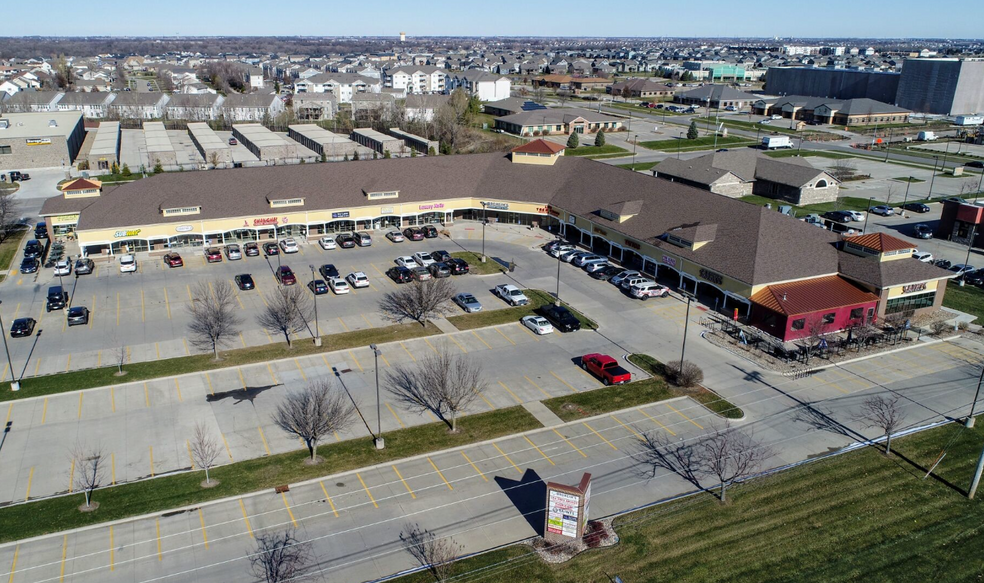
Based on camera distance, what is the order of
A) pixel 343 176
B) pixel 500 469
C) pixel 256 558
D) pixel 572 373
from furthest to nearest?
pixel 343 176, pixel 572 373, pixel 500 469, pixel 256 558

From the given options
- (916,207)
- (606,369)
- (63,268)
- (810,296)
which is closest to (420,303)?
(606,369)

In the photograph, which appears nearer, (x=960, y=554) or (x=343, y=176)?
(x=960, y=554)

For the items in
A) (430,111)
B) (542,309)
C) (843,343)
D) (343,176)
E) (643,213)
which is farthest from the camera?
(430,111)

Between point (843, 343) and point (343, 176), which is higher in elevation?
point (343, 176)

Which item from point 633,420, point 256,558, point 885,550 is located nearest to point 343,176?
point 633,420

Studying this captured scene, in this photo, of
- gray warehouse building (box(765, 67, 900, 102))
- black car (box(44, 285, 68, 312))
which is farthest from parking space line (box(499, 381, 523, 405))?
gray warehouse building (box(765, 67, 900, 102))

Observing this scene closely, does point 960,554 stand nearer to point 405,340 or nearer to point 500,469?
point 500,469
